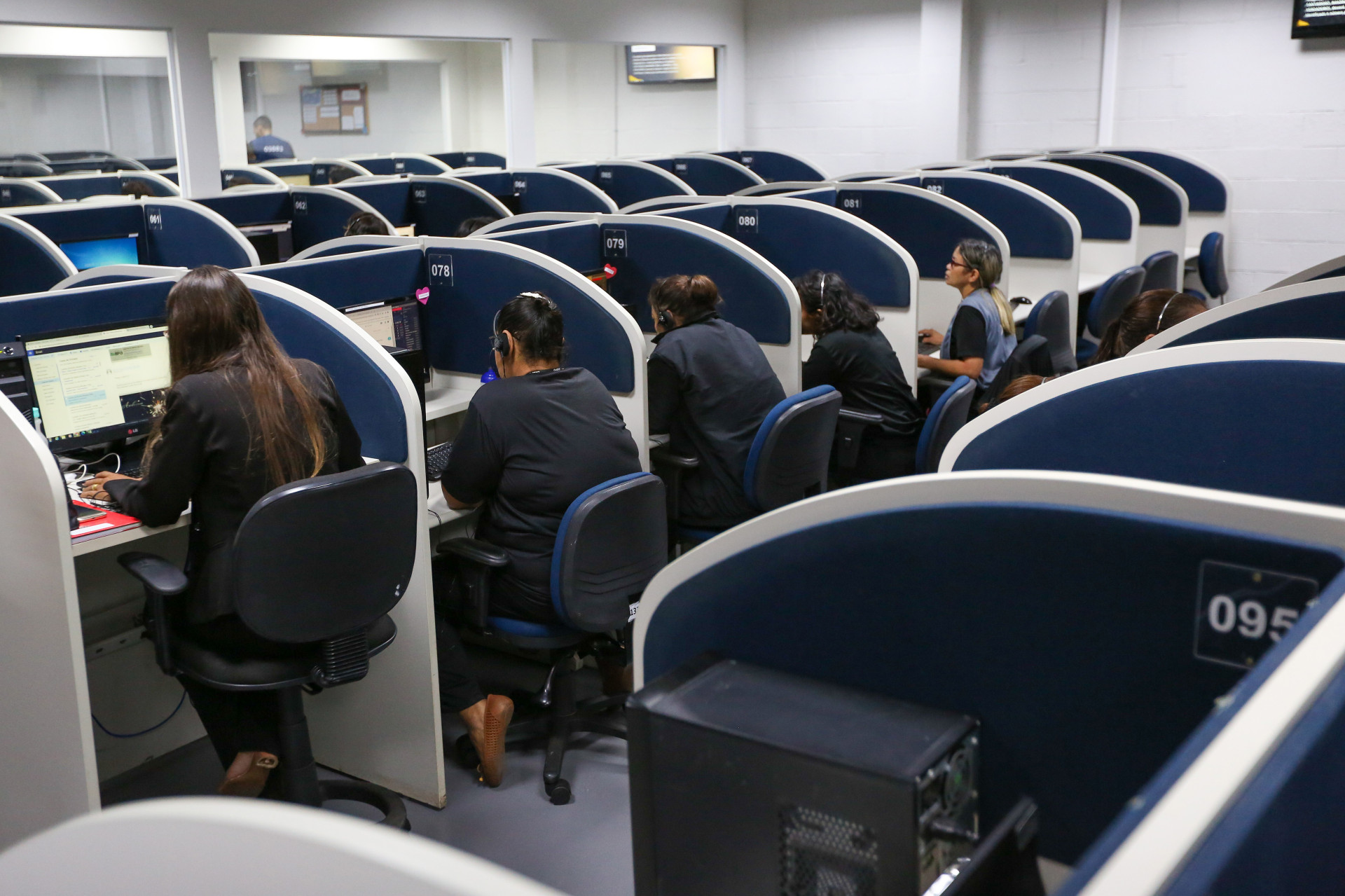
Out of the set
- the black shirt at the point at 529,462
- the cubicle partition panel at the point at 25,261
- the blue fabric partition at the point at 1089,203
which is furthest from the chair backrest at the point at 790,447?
the blue fabric partition at the point at 1089,203

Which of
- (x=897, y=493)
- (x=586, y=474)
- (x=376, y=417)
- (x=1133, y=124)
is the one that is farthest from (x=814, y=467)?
(x=1133, y=124)

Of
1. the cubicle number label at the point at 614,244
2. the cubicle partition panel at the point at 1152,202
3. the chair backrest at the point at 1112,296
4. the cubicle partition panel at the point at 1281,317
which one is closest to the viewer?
the cubicle partition panel at the point at 1281,317

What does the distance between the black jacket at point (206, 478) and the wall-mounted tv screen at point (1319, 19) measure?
260 inches

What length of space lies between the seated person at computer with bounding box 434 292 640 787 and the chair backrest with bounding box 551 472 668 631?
8 cm

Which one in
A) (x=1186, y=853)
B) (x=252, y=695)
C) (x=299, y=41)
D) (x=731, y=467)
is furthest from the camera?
(x=299, y=41)

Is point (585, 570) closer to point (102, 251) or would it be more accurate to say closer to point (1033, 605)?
point (1033, 605)

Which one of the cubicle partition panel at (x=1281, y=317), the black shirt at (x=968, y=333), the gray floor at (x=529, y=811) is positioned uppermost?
the cubicle partition panel at (x=1281, y=317)

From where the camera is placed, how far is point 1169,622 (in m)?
0.74

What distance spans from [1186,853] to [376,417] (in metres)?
2.18

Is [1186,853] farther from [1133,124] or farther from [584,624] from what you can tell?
[1133,124]

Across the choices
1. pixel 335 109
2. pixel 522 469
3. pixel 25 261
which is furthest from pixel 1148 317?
pixel 335 109

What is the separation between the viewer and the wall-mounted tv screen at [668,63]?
9.26 meters

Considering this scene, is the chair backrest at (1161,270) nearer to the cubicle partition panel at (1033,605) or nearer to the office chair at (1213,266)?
the office chair at (1213,266)

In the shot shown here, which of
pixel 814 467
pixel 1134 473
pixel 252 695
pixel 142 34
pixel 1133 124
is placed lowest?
pixel 252 695
